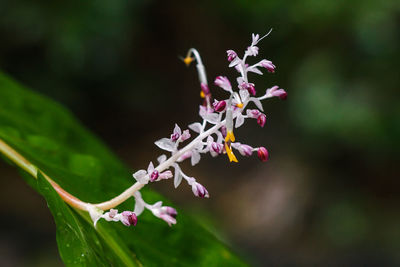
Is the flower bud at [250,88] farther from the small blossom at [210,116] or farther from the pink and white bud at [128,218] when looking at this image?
the pink and white bud at [128,218]

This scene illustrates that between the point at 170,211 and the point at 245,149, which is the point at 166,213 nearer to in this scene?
the point at 170,211

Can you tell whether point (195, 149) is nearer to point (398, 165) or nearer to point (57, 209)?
point (57, 209)

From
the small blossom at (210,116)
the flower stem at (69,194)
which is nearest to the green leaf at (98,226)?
the flower stem at (69,194)

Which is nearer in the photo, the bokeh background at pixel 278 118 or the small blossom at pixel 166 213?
the small blossom at pixel 166 213

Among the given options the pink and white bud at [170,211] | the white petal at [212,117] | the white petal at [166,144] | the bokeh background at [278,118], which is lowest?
the pink and white bud at [170,211]

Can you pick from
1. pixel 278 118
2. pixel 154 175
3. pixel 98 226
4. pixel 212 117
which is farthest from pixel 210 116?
pixel 278 118

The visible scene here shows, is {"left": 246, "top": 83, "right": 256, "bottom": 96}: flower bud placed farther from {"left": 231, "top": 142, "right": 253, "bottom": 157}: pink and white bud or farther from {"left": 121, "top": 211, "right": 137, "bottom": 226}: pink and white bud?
{"left": 121, "top": 211, "right": 137, "bottom": 226}: pink and white bud

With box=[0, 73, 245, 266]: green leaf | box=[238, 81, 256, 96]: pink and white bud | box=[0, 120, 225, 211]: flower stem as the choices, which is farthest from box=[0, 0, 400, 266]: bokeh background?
box=[238, 81, 256, 96]: pink and white bud
